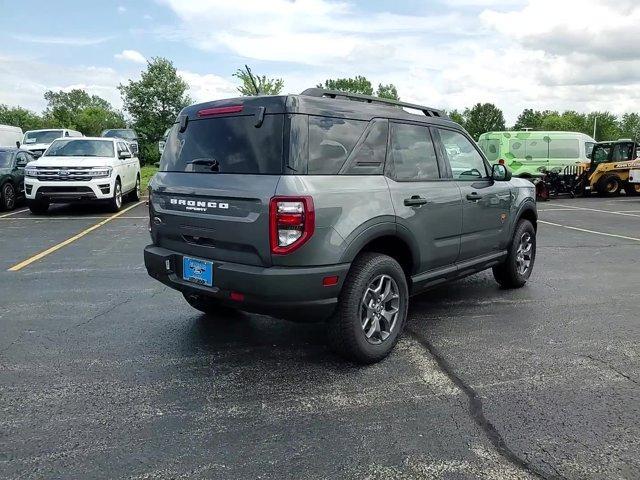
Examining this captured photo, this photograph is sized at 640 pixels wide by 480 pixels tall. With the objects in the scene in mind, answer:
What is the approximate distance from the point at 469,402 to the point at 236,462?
4.95 ft

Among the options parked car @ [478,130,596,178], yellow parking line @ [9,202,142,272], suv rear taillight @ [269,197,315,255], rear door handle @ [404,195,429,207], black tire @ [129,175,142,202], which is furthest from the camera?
parked car @ [478,130,596,178]

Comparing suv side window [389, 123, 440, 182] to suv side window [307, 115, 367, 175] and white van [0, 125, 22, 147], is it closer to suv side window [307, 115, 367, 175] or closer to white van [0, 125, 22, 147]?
suv side window [307, 115, 367, 175]

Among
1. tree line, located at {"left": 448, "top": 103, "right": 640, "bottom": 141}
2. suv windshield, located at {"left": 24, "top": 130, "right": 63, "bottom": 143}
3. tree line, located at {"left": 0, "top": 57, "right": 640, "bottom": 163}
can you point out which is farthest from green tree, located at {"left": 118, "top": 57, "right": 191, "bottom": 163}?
tree line, located at {"left": 448, "top": 103, "right": 640, "bottom": 141}

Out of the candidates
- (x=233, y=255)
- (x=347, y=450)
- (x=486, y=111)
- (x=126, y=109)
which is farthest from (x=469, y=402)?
(x=486, y=111)

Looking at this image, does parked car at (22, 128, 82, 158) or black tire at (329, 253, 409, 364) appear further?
parked car at (22, 128, 82, 158)

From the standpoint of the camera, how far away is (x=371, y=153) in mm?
3975

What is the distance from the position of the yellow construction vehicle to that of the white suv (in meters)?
17.3

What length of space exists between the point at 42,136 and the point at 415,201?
75.1 ft

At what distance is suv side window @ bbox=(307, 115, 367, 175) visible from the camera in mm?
3570

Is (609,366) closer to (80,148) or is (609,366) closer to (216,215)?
(216,215)

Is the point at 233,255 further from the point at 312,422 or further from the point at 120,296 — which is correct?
the point at 120,296

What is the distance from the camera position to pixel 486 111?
103812mm

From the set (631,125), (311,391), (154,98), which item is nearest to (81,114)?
(154,98)

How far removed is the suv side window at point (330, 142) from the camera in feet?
11.7
